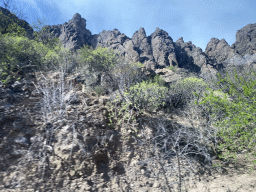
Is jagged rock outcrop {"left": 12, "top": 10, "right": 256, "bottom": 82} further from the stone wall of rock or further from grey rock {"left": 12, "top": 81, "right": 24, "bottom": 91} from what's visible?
grey rock {"left": 12, "top": 81, "right": 24, "bottom": 91}

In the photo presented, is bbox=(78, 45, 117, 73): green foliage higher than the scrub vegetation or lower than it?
higher

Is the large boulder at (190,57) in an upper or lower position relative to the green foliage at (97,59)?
upper

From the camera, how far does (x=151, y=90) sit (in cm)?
1187

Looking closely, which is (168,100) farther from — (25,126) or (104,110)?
(25,126)

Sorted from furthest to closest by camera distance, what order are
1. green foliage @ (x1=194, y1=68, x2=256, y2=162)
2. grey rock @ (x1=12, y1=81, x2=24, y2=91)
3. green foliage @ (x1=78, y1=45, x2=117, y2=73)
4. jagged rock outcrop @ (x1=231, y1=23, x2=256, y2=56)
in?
jagged rock outcrop @ (x1=231, y1=23, x2=256, y2=56)
green foliage @ (x1=78, y1=45, x2=117, y2=73)
grey rock @ (x1=12, y1=81, x2=24, y2=91)
green foliage @ (x1=194, y1=68, x2=256, y2=162)

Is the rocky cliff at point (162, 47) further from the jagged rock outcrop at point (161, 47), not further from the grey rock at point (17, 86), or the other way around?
the grey rock at point (17, 86)

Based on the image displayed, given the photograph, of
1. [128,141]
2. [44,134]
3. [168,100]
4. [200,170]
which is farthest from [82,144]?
[168,100]

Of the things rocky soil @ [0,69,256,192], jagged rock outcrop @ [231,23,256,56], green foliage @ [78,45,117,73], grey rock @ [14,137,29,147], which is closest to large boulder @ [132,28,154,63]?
green foliage @ [78,45,117,73]

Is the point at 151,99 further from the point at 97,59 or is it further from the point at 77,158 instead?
the point at 97,59

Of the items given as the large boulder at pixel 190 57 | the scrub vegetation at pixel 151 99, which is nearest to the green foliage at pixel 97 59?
the scrub vegetation at pixel 151 99

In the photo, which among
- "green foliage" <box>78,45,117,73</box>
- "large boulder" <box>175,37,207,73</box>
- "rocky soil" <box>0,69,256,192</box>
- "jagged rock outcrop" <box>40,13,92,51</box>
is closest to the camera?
"rocky soil" <box>0,69,256,192</box>

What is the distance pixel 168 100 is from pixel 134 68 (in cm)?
648

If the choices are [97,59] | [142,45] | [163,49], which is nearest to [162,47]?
[163,49]

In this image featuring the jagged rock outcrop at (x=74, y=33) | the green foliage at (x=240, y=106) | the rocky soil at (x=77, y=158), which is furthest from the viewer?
the jagged rock outcrop at (x=74, y=33)
